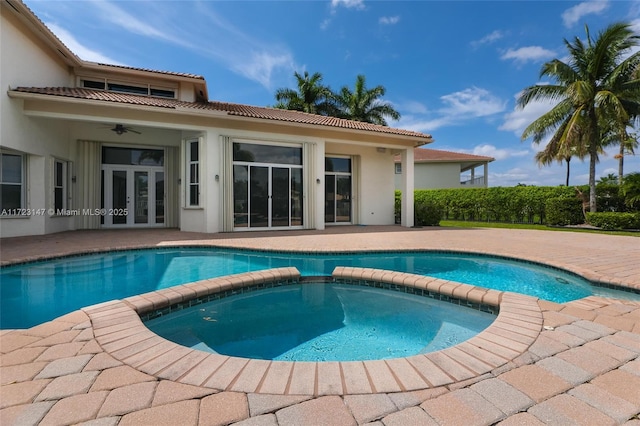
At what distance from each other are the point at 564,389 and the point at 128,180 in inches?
589

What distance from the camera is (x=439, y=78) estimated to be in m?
20.5

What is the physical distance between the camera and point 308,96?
2603 cm

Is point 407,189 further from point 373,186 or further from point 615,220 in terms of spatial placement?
point 615,220

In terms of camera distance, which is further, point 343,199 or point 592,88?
point 592,88

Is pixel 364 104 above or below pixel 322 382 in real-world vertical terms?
above

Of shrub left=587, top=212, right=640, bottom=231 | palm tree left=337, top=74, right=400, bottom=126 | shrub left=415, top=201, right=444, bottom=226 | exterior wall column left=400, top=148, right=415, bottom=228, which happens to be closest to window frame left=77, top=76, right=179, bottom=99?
exterior wall column left=400, top=148, right=415, bottom=228

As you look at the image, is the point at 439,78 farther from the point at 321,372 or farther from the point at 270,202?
the point at 321,372

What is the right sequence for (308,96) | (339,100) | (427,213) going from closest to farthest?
(427,213), (308,96), (339,100)

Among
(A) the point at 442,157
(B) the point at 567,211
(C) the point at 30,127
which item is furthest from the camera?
(A) the point at 442,157

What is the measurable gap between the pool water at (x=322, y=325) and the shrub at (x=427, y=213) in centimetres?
1101

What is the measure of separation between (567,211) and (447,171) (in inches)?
544

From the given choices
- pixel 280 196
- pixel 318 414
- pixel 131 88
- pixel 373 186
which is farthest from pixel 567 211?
pixel 131 88

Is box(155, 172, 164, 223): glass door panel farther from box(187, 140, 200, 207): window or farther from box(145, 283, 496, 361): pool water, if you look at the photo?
box(145, 283, 496, 361): pool water

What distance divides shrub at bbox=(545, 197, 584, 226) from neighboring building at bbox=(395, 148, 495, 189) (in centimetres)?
1280
